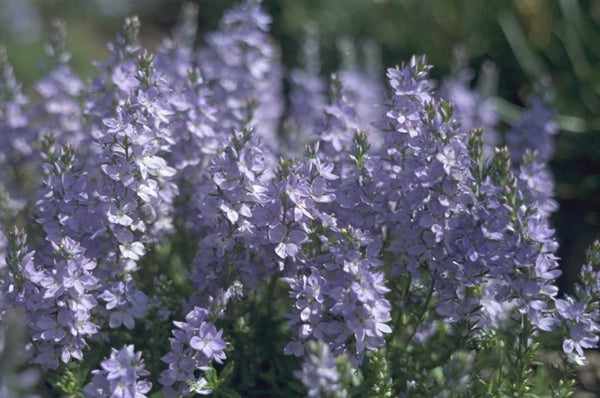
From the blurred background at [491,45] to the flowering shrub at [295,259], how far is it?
157cm

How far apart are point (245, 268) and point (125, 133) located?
67 cm

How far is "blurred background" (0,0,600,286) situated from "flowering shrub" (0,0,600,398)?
1.57 meters

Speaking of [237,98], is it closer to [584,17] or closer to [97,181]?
[97,181]

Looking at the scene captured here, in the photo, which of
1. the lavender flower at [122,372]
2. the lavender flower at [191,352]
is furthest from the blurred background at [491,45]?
the lavender flower at [122,372]

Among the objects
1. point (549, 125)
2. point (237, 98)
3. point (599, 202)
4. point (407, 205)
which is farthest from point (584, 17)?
point (407, 205)

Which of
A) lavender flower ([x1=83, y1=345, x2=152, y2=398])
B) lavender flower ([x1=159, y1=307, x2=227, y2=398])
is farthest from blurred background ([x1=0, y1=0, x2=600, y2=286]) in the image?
lavender flower ([x1=83, y1=345, x2=152, y2=398])

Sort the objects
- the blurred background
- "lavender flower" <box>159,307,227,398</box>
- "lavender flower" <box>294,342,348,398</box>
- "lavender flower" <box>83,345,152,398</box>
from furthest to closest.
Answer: the blurred background → "lavender flower" <box>159,307,227,398</box> → "lavender flower" <box>83,345,152,398</box> → "lavender flower" <box>294,342,348,398</box>

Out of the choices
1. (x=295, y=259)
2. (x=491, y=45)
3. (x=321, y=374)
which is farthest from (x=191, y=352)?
(x=491, y=45)

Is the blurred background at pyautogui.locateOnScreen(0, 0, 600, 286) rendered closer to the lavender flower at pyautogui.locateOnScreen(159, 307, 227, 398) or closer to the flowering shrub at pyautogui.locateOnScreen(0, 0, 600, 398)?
the flowering shrub at pyautogui.locateOnScreen(0, 0, 600, 398)

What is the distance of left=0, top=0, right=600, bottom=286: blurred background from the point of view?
5523 mm

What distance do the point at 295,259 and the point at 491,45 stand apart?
4071 millimetres

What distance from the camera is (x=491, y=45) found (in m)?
6.46

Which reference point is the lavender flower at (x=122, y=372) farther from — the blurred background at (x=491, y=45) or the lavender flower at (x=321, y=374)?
the blurred background at (x=491, y=45)

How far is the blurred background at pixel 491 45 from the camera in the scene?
18.1 feet
